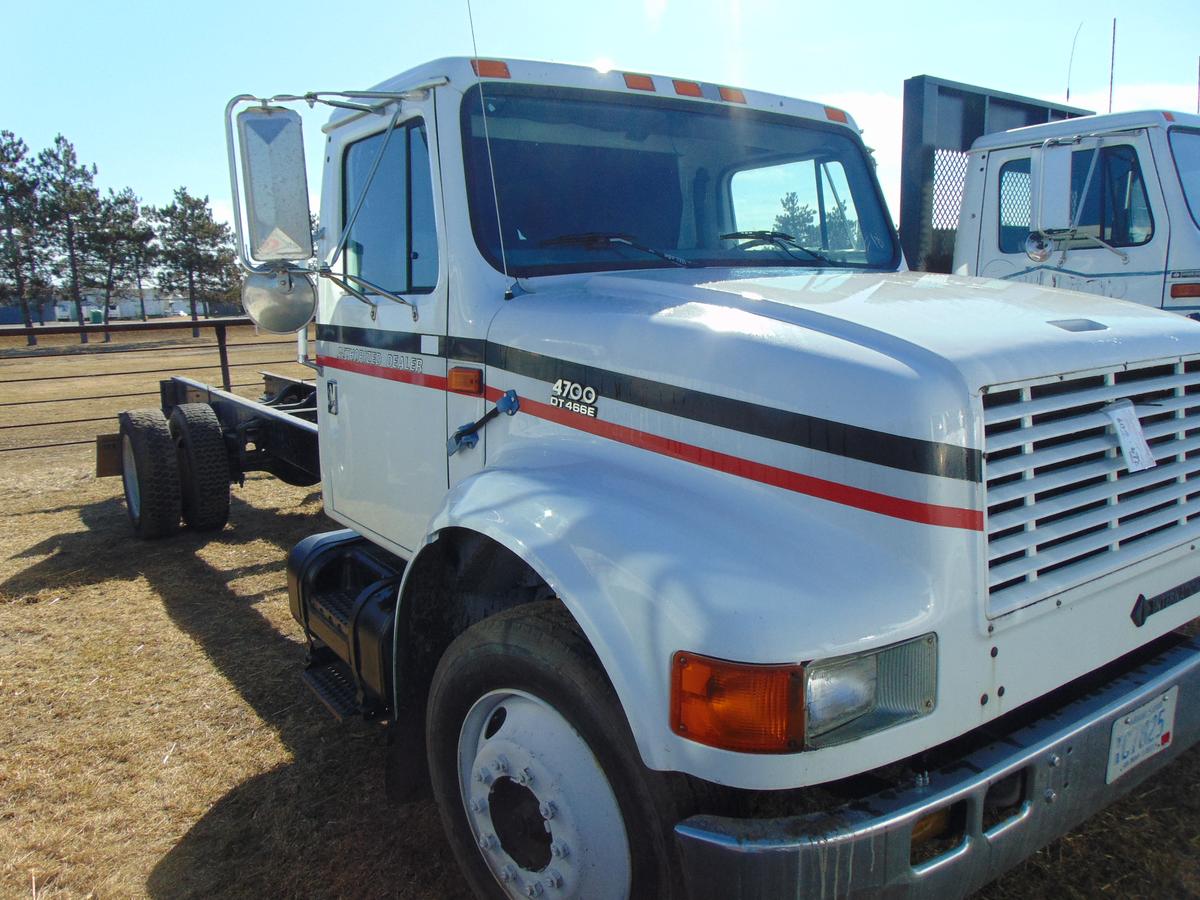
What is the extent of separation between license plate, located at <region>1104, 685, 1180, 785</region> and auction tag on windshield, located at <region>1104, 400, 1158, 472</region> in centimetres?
56

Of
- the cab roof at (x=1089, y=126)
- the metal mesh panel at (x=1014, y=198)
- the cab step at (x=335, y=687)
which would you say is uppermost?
the cab roof at (x=1089, y=126)

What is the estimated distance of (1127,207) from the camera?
5852 mm

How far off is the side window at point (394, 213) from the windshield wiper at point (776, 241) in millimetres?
1029

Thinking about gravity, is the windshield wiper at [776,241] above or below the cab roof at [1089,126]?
below

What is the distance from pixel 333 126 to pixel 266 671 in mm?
2468

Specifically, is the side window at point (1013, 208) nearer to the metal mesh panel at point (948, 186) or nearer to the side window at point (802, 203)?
the metal mesh panel at point (948, 186)

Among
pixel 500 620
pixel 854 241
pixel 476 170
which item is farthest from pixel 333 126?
pixel 500 620

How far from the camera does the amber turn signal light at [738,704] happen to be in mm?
1584

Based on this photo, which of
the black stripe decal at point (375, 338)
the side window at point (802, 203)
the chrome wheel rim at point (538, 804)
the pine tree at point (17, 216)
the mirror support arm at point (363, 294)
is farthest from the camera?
the pine tree at point (17, 216)

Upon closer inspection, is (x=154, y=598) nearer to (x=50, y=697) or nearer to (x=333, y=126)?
(x=50, y=697)

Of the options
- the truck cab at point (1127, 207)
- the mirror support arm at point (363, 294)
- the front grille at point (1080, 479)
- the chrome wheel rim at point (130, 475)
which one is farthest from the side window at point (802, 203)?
the chrome wheel rim at point (130, 475)

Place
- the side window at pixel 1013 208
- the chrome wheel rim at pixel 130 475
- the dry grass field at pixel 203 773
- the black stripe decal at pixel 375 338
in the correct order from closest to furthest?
the dry grass field at pixel 203 773 < the black stripe decal at pixel 375 338 < the chrome wheel rim at pixel 130 475 < the side window at pixel 1013 208

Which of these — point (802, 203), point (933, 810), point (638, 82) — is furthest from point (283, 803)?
point (802, 203)

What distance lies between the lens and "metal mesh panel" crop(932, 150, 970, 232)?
656cm
